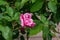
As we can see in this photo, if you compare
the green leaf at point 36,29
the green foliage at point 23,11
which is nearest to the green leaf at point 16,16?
the green foliage at point 23,11

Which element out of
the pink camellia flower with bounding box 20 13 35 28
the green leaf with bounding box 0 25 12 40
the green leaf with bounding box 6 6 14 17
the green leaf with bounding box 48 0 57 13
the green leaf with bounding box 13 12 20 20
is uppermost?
the green leaf with bounding box 48 0 57 13

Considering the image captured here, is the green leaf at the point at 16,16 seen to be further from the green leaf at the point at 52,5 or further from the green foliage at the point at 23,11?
the green leaf at the point at 52,5

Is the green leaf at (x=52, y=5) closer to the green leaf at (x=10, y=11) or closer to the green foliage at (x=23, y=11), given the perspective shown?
the green foliage at (x=23, y=11)

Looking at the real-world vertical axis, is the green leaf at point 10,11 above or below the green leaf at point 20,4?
below

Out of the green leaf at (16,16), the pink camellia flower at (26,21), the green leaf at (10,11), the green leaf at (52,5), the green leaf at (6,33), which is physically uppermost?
the green leaf at (52,5)

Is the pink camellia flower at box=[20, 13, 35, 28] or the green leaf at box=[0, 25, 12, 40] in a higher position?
the pink camellia flower at box=[20, 13, 35, 28]

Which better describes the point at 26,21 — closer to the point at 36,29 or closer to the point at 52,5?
the point at 36,29

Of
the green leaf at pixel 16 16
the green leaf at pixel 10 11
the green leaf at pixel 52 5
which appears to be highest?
the green leaf at pixel 52 5

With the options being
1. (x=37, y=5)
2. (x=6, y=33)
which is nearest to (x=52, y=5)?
(x=37, y=5)

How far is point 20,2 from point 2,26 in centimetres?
18

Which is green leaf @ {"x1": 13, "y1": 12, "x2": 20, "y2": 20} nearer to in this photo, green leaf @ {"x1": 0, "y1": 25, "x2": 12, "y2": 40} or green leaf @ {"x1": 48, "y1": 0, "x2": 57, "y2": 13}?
green leaf @ {"x1": 0, "y1": 25, "x2": 12, "y2": 40}

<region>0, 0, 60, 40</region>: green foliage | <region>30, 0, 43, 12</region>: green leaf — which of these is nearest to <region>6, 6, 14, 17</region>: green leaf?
<region>0, 0, 60, 40</region>: green foliage

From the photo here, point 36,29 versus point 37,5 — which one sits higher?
point 37,5

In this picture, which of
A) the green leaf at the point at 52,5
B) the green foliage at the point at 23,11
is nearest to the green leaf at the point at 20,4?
the green foliage at the point at 23,11
